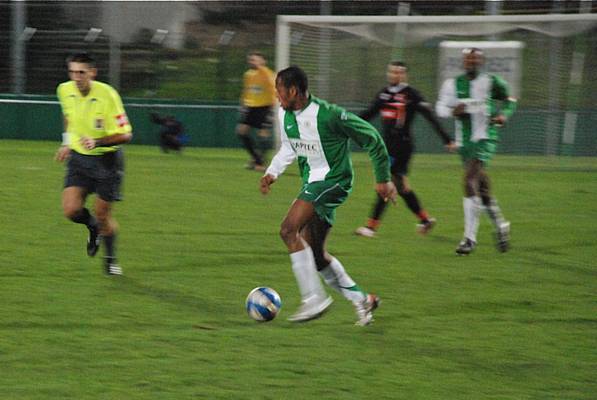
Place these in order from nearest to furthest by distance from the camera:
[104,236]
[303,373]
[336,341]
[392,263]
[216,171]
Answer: [303,373]
[336,341]
[104,236]
[392,263]
[216,171]

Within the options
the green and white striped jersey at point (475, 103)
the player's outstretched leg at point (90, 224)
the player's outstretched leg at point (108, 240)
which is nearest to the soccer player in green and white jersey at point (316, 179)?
the player's outstretched leg at point (108, 240)

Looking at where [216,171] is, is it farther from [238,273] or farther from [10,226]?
[238,273]

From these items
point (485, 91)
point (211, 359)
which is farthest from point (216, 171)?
point (211, 359)

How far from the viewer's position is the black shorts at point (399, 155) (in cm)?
1196

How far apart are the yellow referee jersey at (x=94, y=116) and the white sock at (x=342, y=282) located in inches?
93.9

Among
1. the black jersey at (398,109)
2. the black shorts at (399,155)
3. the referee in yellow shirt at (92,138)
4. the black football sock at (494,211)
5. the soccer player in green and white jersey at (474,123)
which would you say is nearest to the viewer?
the referee in yellow shirt at (92,138)

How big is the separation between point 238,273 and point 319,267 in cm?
211

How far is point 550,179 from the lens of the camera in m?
19.0

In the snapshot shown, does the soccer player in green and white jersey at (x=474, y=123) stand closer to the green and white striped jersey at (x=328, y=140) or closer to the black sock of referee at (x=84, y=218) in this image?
the green and white striped jersey at (x=328, y=140)

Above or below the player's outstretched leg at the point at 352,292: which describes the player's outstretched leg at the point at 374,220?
below

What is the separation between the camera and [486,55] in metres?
20.2

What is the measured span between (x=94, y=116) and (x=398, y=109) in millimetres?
4030

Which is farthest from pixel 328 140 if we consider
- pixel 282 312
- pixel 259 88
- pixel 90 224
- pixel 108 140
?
pixel 259 88

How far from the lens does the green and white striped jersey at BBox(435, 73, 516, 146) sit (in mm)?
10711
